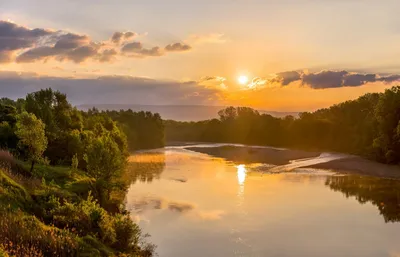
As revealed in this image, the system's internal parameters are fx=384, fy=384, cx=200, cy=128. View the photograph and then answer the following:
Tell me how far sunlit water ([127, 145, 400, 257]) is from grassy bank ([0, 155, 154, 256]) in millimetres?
4944

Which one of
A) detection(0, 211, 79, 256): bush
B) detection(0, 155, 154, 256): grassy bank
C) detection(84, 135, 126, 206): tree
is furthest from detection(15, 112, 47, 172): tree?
detection(0, 211, 79, 256): bush

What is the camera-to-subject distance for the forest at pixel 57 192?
1856 cm

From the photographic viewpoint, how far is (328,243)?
30734 mm

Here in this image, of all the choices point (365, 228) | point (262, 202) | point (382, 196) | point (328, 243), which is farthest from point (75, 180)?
point (382, 196)

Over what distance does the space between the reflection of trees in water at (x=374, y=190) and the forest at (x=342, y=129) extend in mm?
22375

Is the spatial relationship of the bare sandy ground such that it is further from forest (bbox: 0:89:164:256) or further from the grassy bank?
the grassy bank

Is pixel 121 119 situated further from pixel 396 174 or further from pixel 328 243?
pixel 328 243

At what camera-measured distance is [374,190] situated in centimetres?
5494

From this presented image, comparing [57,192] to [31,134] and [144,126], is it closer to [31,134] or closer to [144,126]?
[31,134]

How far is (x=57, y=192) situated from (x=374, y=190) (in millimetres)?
44620

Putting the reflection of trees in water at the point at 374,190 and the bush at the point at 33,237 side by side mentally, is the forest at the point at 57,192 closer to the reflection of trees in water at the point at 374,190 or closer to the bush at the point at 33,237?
the bush at the point at 33,237

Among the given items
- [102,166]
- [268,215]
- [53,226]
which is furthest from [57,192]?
[268,215]

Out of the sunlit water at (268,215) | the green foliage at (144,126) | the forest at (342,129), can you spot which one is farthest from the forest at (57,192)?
the green foliage at (144,126)

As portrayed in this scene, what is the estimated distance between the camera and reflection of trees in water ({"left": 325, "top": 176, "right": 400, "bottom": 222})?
139 ft
